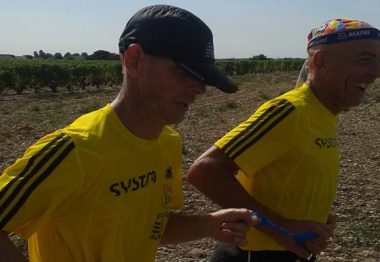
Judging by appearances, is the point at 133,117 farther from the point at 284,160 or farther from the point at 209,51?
the point at 284,160

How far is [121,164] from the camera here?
1.64 metres

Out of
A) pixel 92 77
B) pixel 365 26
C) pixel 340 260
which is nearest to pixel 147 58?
pixel 365 26

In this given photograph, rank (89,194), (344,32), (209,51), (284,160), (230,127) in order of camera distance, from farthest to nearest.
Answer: (230,127) → (344,32) → (284,160) → (209,51) → (89,194)

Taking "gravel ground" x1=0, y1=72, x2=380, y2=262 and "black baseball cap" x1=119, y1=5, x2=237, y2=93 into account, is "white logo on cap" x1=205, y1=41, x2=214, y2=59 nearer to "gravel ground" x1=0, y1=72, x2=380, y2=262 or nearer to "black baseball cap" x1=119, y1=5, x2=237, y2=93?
"black baseball cap" x1=119, y1=5, x2=237, y2=93

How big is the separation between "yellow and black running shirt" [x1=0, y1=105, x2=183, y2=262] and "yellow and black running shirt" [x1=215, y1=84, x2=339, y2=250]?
492 millimetres

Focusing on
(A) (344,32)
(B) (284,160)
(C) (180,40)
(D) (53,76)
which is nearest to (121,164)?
(C) (180,40)

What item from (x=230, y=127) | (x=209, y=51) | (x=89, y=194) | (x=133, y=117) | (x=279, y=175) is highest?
(x=209, y=51)

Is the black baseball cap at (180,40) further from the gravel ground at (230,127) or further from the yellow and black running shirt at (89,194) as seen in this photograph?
the gravel ground at (230,127)

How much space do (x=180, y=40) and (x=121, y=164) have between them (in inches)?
16.7

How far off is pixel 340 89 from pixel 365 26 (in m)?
0.32

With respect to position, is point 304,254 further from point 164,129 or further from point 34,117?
point 34,117

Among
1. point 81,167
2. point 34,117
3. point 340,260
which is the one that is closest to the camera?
point 81,167

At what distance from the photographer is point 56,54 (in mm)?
116625

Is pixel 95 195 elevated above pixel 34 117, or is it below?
above
